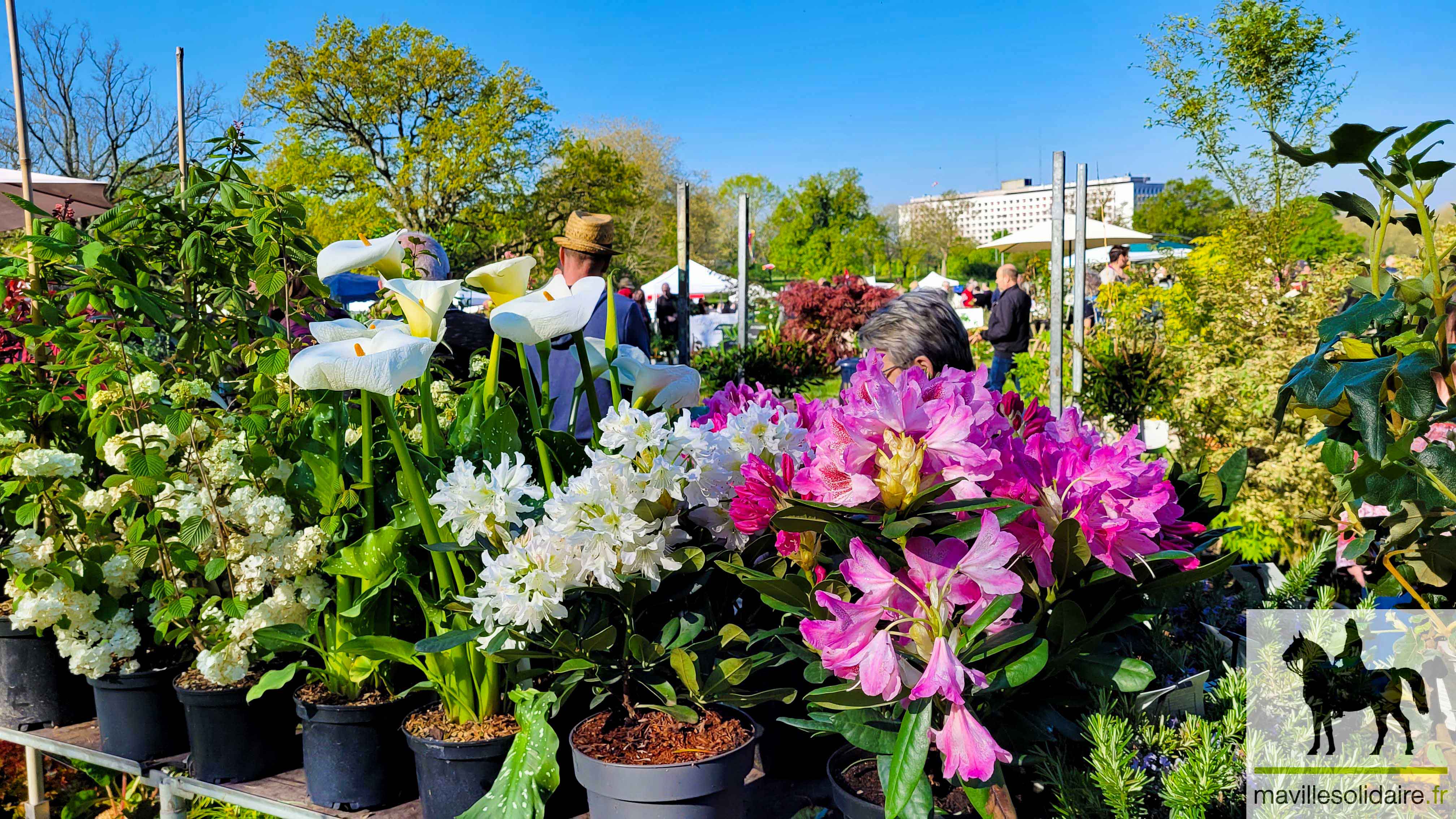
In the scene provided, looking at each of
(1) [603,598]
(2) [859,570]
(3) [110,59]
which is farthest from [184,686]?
(3) [110,59]

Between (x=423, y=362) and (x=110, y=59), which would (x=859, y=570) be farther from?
(x=110, y=59)

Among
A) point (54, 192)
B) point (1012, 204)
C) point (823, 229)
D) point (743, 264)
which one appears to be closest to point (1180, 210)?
point (823, 229)

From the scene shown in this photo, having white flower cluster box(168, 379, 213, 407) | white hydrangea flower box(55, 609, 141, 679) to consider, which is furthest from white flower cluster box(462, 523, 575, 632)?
white hydrangea flower box(55, 609, 141, 679)

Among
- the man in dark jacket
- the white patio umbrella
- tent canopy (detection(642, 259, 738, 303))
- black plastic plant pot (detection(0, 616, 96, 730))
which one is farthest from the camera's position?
tent canopy (detection(642, 259, 738, 303))

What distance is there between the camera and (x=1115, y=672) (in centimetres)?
94

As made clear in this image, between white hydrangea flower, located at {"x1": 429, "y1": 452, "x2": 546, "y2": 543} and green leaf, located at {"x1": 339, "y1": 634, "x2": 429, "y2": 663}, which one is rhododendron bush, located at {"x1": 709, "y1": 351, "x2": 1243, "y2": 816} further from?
green leaf, located at {"x1": 339, "y1": 634, "x2": 429, "y2": 663}

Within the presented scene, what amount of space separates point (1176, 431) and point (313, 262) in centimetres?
385

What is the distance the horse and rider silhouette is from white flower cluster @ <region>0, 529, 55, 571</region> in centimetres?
194

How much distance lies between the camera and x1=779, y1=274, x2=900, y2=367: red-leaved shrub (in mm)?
11375

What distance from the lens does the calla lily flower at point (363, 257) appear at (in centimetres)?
121

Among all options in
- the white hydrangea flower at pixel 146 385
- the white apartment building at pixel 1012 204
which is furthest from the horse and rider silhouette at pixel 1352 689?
the white apartment building at pixel 1012 204

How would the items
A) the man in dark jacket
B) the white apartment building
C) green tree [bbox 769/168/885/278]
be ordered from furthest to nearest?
the white apartment building < green tree [bbox 769/168/885/278] < the man in dark jacket

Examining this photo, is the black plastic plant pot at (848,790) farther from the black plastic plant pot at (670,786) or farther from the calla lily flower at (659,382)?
the calla lily flower at (659,382)

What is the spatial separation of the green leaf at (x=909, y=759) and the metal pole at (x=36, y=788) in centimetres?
280
